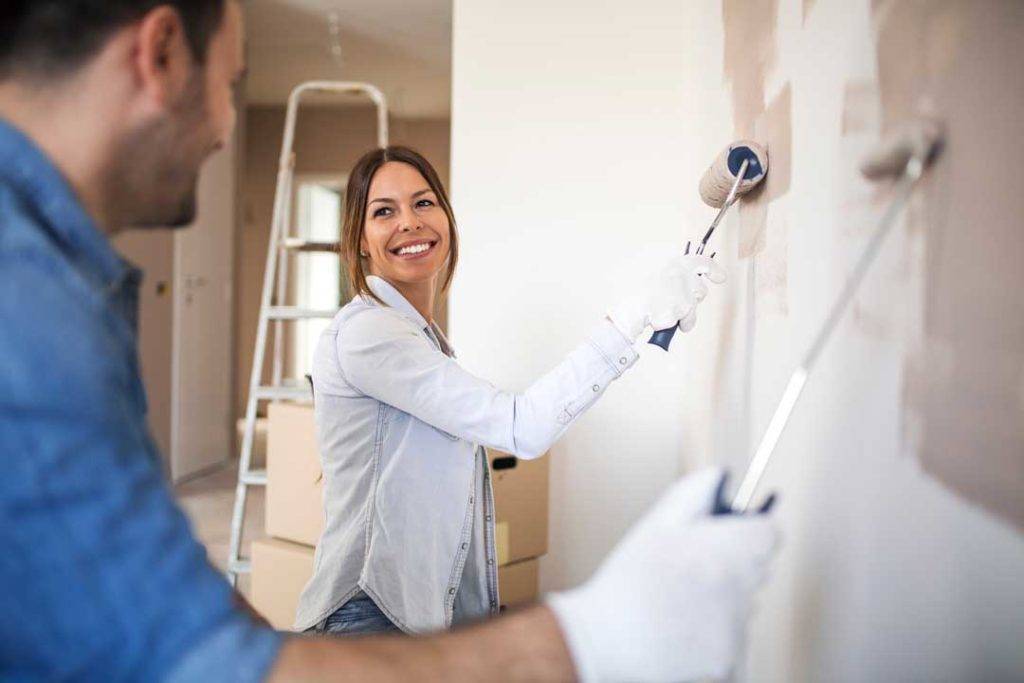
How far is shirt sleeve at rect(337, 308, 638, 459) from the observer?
1298 mm

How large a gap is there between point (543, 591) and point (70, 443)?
82.9 inches

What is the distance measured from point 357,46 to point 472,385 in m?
4.65

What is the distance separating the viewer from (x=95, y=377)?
60 cm

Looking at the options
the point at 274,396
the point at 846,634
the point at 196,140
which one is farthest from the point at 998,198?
the point at 274,396

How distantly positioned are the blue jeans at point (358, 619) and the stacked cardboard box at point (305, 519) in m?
0.88

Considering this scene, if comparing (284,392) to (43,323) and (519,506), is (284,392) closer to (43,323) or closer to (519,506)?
(519,506)

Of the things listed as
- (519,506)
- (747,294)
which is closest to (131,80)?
(747,294)

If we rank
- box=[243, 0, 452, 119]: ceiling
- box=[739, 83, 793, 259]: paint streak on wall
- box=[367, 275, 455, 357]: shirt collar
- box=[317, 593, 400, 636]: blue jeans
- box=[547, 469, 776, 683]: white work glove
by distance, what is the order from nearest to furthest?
1. box=[547, 469, 776, 683]: white work glove
2. box=[739, 83, 793, 259]: paint streak on wall
3. box=[317, 593, 400, 636]: blue jeans
4. box=[367, 275, 455, 357]: shirt collar
5. box=[243, 0, 452, 119]: ceiling

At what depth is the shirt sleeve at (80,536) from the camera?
1.88 ft

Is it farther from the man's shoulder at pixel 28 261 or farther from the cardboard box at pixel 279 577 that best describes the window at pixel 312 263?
the man's shoulder at pixel 28 261

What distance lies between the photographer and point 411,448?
1.45 metres

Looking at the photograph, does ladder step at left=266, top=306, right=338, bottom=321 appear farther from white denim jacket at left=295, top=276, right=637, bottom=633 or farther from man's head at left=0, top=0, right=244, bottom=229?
man's head at left=0, top=0, right=244, bottom=229

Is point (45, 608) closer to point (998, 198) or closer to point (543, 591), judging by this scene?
point (998, 198)

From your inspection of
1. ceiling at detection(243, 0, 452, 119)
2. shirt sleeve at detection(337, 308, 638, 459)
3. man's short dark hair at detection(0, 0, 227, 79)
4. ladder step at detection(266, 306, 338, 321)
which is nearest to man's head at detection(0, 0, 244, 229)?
man's short dark hair at detection(0, 0, 227, 79)
